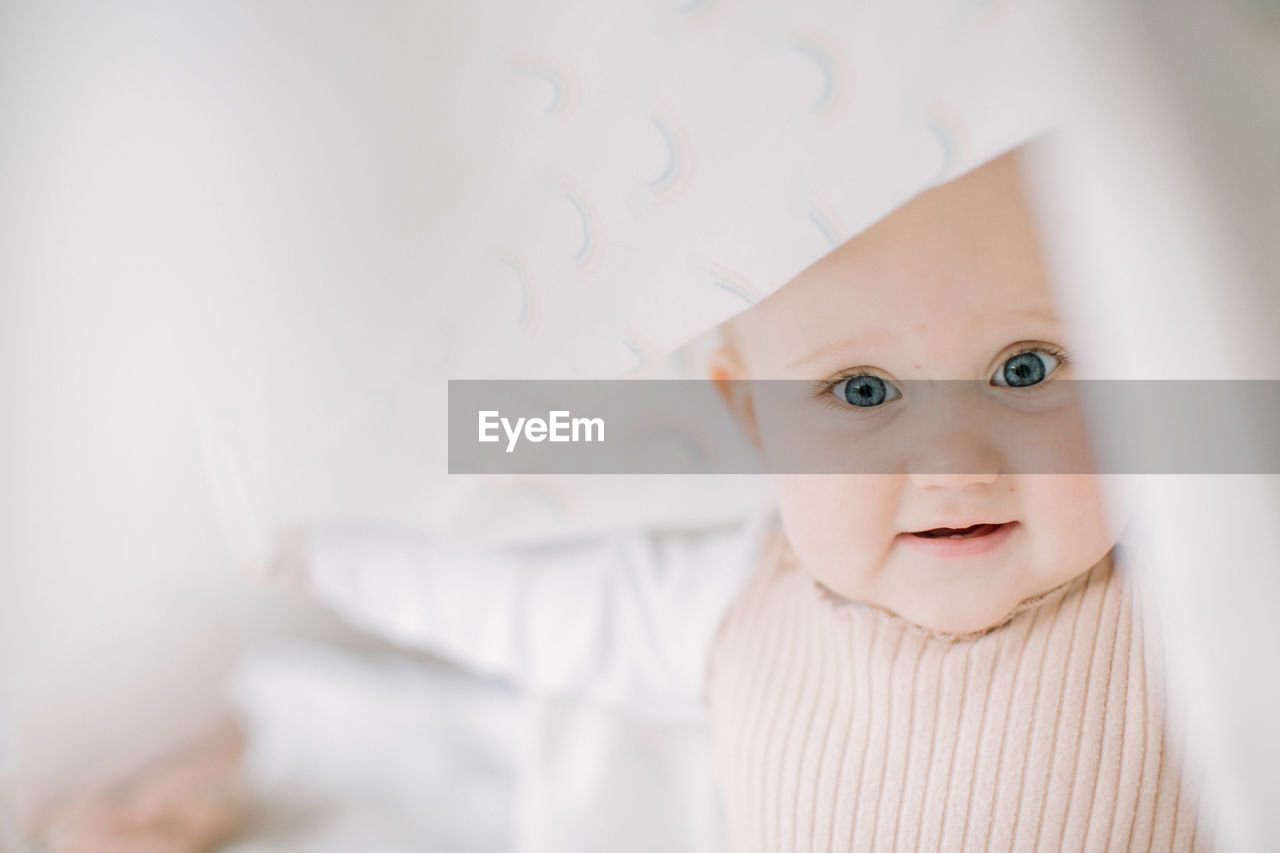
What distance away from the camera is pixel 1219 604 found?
0.37m

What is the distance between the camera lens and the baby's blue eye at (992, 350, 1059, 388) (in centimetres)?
47

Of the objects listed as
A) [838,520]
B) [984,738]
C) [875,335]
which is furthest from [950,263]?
[984,738]

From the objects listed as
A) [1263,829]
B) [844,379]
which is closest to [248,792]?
[844,379]

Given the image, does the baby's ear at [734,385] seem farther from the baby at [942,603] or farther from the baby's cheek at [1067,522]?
the baby's cheek at [1067,522]

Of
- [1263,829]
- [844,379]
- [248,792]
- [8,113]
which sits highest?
[8,113]

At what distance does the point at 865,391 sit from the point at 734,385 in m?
0.12

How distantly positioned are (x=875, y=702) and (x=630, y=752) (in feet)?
1.21

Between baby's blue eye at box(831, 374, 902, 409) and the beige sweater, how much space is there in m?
0.14

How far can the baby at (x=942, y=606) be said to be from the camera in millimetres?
453

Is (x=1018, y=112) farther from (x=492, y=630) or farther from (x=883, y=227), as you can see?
(x=492, y=630)

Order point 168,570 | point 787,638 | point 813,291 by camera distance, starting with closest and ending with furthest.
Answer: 1. point 813,291
2. point 787,638
3. point 168,570

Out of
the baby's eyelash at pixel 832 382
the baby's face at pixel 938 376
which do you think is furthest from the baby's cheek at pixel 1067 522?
the baby's eyelash at pixel 832 382

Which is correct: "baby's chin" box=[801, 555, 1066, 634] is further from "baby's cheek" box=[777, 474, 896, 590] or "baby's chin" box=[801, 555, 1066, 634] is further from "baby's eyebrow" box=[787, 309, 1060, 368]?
"baby's eyebrow" box=[787, 309, 1060, 368]

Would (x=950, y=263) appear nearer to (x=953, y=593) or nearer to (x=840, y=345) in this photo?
(x=840, y=345)
